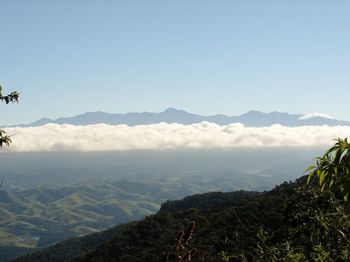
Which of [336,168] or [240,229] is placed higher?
[336,168]

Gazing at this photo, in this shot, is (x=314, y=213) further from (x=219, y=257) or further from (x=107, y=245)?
(x=107, y=245)

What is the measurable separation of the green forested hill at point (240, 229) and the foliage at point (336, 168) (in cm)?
145

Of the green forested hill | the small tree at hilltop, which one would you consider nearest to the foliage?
the green forested hill

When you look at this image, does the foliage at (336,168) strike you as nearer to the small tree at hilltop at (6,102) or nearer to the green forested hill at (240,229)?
the green forested hill at (240,229)

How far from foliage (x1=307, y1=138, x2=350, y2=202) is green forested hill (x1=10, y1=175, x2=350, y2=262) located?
1455 mm

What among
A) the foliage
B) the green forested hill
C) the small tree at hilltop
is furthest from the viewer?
the small tree at hilltop

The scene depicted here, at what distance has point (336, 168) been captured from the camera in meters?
6.75

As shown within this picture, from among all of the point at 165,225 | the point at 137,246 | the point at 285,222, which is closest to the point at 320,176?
the point at 285,222

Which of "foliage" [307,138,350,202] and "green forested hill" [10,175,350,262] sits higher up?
"foliage" [307,138,350,202]

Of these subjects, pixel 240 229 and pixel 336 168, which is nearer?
pixel 336 168

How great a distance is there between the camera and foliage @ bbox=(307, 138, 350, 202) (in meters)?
6.50

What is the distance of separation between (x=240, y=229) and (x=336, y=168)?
23.7 feet

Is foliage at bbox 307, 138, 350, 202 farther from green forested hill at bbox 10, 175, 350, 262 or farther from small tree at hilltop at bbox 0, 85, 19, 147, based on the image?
small tree at hilltop at bbox 0, 85, 19, 147

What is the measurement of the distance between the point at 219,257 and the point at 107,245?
185 m
